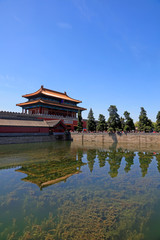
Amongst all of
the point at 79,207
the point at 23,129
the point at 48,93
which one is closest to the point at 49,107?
the point at 48,93

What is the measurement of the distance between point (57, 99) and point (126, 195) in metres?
38.6

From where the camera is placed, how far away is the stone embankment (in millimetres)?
26984

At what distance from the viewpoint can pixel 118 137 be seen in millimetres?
30297

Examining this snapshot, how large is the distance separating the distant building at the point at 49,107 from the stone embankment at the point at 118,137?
24.7 ft

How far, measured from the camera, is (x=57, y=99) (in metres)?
42.4

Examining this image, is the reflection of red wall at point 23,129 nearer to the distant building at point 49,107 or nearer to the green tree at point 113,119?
the distant building at point 49,107

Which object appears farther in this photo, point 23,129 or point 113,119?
point 113,119

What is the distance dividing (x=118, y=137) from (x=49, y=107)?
19.9 metres

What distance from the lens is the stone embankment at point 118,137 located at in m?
27.0

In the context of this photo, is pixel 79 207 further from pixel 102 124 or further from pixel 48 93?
pixel 48 93

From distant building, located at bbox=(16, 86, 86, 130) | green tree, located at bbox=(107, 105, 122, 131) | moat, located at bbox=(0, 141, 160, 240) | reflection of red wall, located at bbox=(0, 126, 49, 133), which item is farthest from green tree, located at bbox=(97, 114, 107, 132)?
moat, located at bbox=(0, 141, 160, 240)

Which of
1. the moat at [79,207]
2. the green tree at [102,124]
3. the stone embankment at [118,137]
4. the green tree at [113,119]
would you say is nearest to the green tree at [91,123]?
the green tree at [102,124]

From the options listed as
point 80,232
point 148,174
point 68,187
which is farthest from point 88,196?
point 148,174

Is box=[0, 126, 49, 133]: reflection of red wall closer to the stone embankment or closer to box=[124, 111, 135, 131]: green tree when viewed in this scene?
the stone embankment
